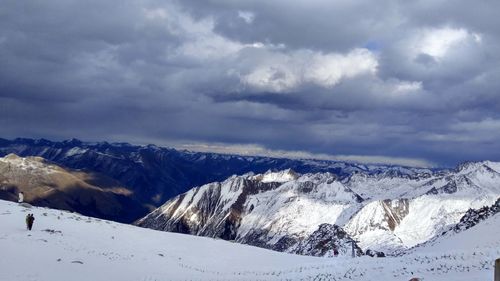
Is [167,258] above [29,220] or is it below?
below

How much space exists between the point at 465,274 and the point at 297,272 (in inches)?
647

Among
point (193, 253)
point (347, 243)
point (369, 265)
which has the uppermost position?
point (369, 265)

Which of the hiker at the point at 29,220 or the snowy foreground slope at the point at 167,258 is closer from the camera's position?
the snowy foreground slope at the point at 167,258

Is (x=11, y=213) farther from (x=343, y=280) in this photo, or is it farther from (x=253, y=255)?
(x=343, y=280)

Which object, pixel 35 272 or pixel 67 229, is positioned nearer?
pixel 35 272

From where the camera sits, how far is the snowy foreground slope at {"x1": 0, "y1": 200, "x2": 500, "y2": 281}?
37.6 m

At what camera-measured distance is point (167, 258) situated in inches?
2152

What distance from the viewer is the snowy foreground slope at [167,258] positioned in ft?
123

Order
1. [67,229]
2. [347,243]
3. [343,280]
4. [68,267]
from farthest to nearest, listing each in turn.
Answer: [347,243] → [67,229] → [68,267] → [343,280]

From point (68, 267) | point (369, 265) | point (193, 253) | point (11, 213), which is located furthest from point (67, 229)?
point (369, 265)

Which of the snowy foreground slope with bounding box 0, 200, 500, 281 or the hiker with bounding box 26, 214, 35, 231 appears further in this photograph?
the hiker with bounding box 26, 214, 35, 231

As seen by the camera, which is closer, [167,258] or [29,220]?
[29,220]

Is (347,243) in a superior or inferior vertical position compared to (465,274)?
inferior

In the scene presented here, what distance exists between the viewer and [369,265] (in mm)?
43031
